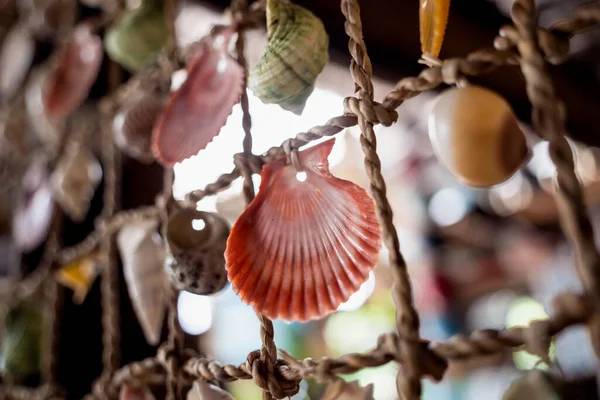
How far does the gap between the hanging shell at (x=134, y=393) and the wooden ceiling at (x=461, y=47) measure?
0.28 meters

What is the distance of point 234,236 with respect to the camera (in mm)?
283

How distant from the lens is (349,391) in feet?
0.88

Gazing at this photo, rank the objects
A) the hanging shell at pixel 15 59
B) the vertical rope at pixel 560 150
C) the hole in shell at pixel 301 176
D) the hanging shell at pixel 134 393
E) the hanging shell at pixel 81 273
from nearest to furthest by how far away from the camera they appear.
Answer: the vertical rope at pixel 560 150 < the hole in shell at pixel 301 176 < the hanging shell at pixel 134 393 < the hanging shell at pixel 81 273 < the hanging shell at pixel 15 59

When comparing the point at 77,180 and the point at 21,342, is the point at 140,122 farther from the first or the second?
the point at 21,342

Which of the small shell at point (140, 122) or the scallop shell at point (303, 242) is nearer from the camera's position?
the scallop shell at point (303, 242)

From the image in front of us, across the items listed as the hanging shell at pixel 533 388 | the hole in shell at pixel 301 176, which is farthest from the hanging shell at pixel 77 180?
the hanging shell at pixel 533 388

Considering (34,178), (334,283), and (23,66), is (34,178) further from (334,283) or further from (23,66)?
(334,283)

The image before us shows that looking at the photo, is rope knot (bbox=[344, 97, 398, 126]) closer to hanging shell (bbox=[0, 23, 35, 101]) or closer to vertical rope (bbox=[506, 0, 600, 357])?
vertical rope (bbox=[506, 0, 600, 357])

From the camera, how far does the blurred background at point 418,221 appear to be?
16.3 inches

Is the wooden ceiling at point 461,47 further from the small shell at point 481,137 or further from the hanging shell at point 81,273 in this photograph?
the hanging shell at point 81,273

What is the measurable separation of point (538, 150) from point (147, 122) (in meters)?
0.93

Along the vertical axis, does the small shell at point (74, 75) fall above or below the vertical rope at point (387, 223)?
below

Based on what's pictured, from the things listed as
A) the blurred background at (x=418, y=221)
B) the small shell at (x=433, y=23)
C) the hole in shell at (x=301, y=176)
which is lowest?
the blurred background at (x=418, y=221)

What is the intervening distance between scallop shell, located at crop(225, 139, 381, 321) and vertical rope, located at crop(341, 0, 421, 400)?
0.02 metres
